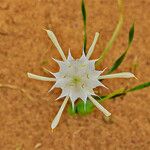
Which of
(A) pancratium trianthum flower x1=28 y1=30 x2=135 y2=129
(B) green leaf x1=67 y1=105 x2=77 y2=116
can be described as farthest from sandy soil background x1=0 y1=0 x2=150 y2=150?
(A) pancratium trianthum flower x1=28 y1=30 x2=135 y2=129

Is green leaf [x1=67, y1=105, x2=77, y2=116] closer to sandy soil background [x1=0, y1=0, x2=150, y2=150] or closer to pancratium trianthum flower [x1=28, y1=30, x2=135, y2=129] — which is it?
sandy soil background [x1=0, y1=0, x2=150, y2=150]

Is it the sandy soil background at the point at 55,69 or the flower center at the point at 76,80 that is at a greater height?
the flower center at the point at 76,80

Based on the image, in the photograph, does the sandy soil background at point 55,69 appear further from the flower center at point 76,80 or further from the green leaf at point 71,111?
the flower center at point 76,80

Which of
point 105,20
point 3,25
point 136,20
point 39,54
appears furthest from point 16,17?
point 136,20

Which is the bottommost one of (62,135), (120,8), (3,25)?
(62,135)

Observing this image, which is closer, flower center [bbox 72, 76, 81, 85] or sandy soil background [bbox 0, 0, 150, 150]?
flower center [bbox 72, 76, 81, 85]

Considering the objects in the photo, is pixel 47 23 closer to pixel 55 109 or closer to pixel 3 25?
pixel 3 25

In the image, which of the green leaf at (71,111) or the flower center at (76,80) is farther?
the green leaf at (71,111)

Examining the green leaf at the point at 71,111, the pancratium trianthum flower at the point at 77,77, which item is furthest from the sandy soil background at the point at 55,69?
the pancratium trianthum flower at the point at 77,77

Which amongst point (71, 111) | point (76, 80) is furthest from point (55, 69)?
point (76, 80)
